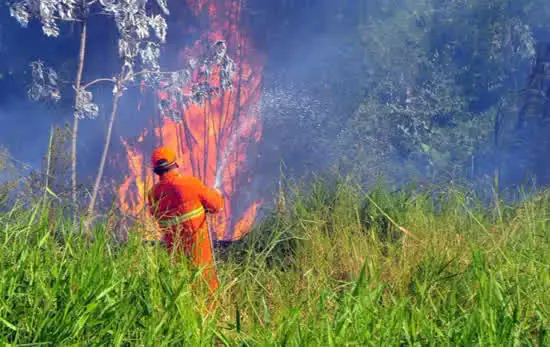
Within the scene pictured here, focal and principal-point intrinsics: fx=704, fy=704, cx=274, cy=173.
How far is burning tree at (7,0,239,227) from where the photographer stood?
12992 mm

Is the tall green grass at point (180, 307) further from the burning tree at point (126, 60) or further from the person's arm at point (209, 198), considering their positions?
the burning tree at point (126, 60)

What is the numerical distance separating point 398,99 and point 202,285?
47.2 feet

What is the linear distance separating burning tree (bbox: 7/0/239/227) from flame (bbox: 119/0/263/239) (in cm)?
58

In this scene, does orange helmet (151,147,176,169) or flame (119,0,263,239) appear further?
flame (119,0,263,239)

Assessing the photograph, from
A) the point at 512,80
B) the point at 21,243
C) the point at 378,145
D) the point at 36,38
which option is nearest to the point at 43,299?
the point at 21,243

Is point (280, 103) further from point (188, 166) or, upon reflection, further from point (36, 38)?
point (36, 38)

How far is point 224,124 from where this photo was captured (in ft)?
58.9

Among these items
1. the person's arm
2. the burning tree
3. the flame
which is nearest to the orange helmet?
the person's arm

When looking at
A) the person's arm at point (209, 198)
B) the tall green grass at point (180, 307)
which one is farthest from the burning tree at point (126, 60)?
the tall green grass at point (180, 307)

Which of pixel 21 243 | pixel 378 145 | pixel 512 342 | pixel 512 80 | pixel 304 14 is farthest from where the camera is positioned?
pixel 304 14

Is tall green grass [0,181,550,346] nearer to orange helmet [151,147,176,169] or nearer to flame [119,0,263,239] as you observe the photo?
orange helmet [151,147,176,169]

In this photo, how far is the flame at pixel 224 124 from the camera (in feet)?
57.0

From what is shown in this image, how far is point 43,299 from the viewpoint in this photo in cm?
254

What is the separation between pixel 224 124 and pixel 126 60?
4010 mm
